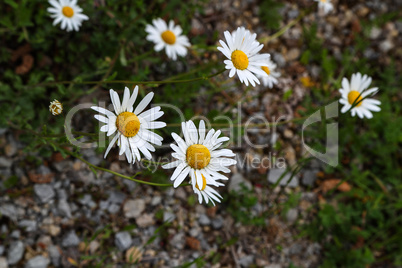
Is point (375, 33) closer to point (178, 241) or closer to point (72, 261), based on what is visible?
point (178, 241)

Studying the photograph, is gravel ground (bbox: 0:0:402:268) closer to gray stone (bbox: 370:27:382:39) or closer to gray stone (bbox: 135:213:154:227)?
gray stone (bbox: 135:213:154:227)

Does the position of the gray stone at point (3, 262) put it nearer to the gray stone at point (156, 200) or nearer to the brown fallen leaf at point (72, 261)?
the brown fallen leaf at point (72, 261)

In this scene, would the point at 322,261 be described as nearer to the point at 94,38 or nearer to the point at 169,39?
the point at 169,39

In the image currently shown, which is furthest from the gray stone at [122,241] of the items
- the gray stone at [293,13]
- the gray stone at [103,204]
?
the gray stone at [293,13]

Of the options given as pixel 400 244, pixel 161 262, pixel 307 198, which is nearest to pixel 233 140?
pixel 307 198

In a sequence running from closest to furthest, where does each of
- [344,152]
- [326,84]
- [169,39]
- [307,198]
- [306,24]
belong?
[169,39], [307,198], [344,152], [326,84], [306,24]

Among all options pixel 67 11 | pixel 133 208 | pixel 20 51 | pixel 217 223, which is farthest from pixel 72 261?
pixel 67 11

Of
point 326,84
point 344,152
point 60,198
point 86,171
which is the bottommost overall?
point 60,198
